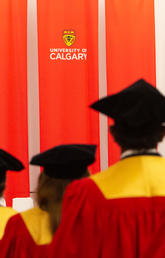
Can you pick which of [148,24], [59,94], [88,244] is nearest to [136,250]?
[88,244]

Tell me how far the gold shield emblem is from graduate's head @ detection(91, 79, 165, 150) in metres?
3.04

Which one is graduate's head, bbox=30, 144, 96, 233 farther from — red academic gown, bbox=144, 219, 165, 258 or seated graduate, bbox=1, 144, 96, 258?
red academic gown, bbox=144, 219, 165, 258

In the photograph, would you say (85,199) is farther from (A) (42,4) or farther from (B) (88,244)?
(A) (42,4)

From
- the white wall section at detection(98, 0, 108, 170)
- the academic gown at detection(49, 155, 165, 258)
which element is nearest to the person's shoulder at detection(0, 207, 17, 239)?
the academic gown at detection(49, 155, 165, 258)

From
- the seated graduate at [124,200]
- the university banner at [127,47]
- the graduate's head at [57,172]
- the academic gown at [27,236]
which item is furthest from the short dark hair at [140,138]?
Answer: the university banner at [127,47]

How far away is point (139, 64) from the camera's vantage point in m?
4.52

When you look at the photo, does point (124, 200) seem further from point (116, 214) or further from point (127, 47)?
point (127, 47)

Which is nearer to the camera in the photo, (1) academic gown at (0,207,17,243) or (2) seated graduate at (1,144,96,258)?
(2) seated graduate at (1,144,96,258)

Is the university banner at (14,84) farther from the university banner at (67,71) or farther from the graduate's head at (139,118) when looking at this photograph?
the graduate's head at (139,118)

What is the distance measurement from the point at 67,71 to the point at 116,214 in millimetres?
3199

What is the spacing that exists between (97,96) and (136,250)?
3.18 m

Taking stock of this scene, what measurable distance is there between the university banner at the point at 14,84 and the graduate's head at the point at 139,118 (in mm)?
2893

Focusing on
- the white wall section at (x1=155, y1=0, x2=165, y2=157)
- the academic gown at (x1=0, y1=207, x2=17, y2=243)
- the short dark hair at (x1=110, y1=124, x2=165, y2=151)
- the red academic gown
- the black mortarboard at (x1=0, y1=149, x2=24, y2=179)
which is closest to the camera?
the red academic gown

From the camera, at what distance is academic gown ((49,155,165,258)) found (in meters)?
1.40
